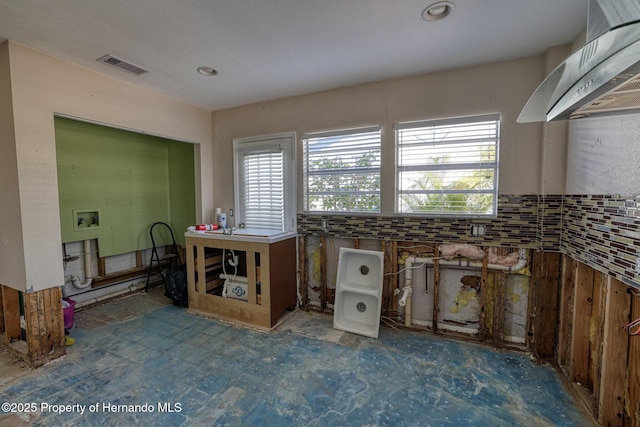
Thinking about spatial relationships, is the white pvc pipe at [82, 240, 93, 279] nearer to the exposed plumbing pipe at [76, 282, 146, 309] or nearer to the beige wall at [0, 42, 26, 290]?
the exposed plumbing pipe at [76, 282, 146, 309]

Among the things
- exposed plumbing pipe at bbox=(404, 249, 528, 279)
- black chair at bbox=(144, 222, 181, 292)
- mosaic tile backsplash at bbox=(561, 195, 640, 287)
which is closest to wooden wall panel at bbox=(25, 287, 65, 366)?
black chair at bbox=(144, 222, 181, 292)

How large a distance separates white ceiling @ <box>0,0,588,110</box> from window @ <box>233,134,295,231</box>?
2.98ft

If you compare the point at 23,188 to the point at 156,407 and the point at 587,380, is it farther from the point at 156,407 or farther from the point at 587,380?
the point at 587,380

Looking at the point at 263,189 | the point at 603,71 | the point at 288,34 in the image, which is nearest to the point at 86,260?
the point at 263,189

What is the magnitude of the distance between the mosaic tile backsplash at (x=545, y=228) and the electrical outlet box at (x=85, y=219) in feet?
8.88

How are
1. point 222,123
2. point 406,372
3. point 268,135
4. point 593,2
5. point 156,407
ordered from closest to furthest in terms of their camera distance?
point 593,2 → point 156,407 → point 406,372 → point 268,135 → point 222,123

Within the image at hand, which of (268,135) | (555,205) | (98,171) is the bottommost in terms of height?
(555,205)

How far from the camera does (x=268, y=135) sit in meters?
3.49

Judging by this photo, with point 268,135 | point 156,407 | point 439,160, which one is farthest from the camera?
point 268,135

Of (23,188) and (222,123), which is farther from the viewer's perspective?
(222,123)

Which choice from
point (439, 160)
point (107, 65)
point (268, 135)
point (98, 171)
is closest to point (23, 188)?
point (107, 65)

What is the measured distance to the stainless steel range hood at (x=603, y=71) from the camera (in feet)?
2.29

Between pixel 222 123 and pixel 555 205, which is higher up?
pixel 222 123

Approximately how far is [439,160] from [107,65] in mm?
3252
